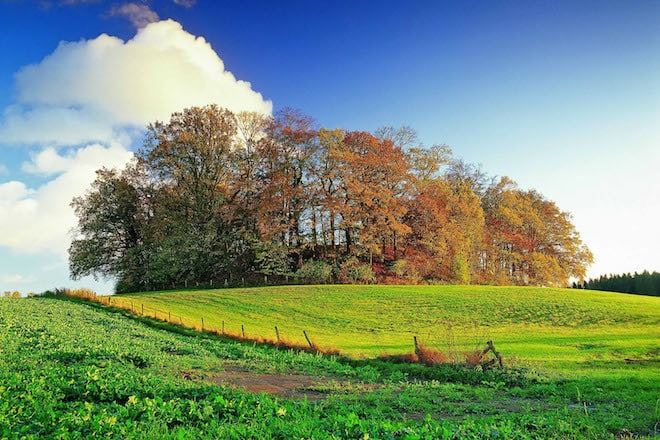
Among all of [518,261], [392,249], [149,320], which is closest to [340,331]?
[149,320]

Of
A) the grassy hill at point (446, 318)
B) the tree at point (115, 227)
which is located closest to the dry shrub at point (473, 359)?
the grassy hill at point (446, 318)

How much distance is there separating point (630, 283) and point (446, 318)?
4757cm

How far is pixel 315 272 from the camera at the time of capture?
163ft

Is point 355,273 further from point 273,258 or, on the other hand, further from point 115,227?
point 115,227

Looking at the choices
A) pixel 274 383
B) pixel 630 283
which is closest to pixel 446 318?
pixel 274 383

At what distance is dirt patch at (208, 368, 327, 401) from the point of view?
12672 millimetres

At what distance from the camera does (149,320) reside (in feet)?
103

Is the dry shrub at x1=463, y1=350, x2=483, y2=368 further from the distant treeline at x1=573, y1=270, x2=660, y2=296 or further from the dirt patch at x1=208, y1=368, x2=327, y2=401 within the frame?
the distant treeline at x1=573, y1=270, x2=660, y2=296

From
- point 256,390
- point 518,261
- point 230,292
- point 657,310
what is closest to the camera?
point 256,390

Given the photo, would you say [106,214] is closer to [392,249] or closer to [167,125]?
[167,125]

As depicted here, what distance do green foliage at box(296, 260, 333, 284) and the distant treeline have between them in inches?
1713

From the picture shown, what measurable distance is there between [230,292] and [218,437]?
39.0m

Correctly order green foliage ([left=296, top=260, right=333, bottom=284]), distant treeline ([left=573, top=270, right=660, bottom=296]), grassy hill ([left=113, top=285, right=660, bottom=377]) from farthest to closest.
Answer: distant treeline ([left=573, top=270, right=660, bottom=296]) < green foliage ([left=296, top=260, right=333, bottom=284]) < grassy hill ([left=113, top=285, right=660, bottom=377])

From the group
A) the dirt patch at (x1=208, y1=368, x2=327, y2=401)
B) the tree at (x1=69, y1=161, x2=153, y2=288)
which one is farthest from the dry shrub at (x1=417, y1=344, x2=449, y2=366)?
the tree at (x1=69, y1=161, x2=153, y2=288)
